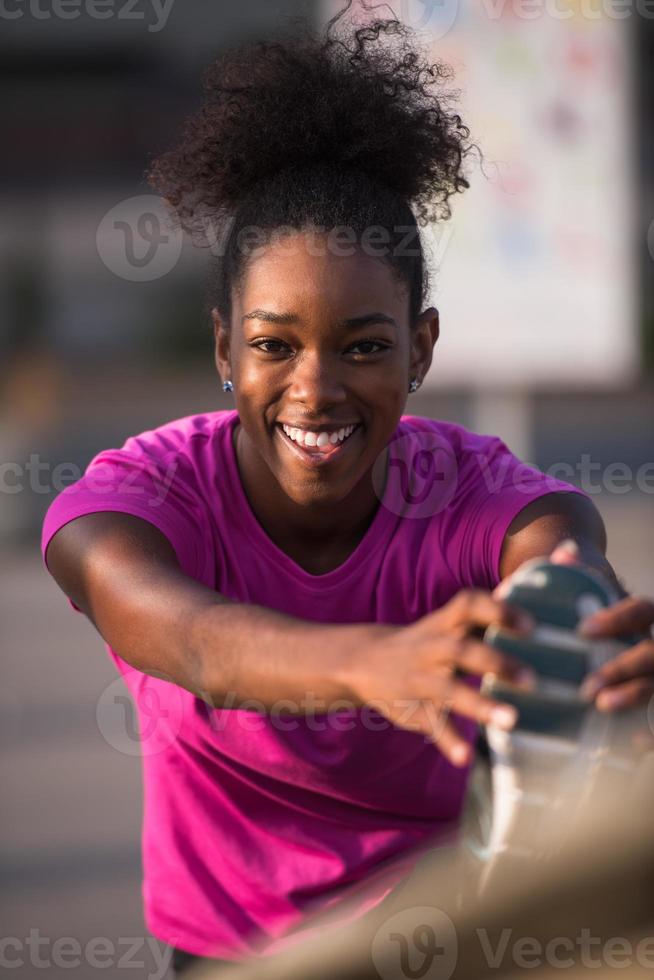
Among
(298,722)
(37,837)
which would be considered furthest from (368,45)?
(37,837)

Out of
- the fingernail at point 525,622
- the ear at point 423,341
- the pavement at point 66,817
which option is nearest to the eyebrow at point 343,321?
the ear at point 423,341

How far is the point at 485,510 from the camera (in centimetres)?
242

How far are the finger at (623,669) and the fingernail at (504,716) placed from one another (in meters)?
0.09

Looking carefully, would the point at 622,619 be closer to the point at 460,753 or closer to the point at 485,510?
the point at 460,753

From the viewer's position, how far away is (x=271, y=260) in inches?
91.9

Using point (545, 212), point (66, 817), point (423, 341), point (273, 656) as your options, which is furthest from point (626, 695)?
point (545, 212)

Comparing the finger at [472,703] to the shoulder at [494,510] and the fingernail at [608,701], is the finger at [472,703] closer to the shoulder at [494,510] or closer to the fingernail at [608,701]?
the fingernail at [608,701]

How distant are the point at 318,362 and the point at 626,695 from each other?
952mm

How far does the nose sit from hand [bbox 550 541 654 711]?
821mm

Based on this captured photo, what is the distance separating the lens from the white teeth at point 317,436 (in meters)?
2.34

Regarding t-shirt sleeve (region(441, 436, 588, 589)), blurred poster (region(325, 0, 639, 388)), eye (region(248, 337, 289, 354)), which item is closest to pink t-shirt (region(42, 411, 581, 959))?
t-shirt sleeve (region(441, 436, 588, 589))

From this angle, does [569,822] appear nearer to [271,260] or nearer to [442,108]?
[271,260]

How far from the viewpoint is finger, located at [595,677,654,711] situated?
1480 mm

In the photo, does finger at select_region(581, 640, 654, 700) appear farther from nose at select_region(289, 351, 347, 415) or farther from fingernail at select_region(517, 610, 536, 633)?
nose at select_region(289, 351, 347, 415)
